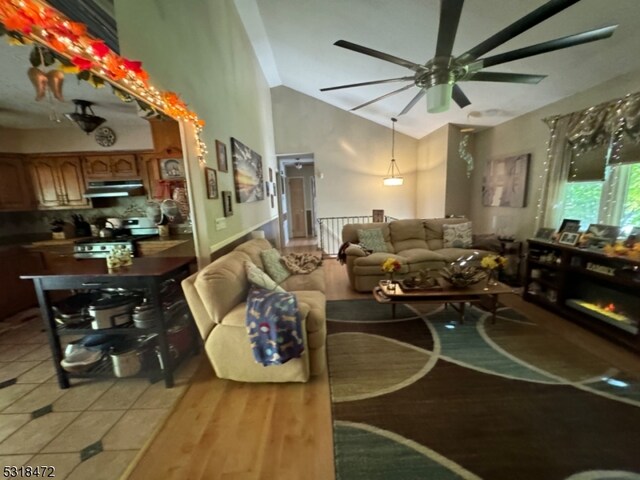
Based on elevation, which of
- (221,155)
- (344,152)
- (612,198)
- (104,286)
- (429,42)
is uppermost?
(429,42)

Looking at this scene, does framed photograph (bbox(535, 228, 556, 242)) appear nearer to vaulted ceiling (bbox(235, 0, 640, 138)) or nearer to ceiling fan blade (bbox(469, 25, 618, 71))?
vaulted ceiling (bbox(235, 0, 640, 138))

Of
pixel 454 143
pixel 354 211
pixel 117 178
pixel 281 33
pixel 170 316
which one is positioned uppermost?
pixel 281 33

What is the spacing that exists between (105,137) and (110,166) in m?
0.35

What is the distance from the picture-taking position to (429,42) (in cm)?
269

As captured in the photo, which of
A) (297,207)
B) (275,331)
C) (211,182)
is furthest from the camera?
(297,207)

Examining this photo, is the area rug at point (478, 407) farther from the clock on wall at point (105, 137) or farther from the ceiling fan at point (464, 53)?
the clock on wall at point (105, 137)

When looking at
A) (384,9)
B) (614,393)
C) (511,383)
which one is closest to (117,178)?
(384,9)

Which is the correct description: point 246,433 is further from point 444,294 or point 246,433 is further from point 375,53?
point 375,53

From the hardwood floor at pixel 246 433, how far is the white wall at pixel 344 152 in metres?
5.15

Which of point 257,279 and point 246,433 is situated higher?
point 257,279

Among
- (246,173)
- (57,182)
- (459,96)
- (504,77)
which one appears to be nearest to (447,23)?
(504,77)

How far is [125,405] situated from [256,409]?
939 mm

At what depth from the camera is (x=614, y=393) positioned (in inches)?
67.4

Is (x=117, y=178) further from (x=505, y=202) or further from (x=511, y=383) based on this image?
(x=505, y=202)
